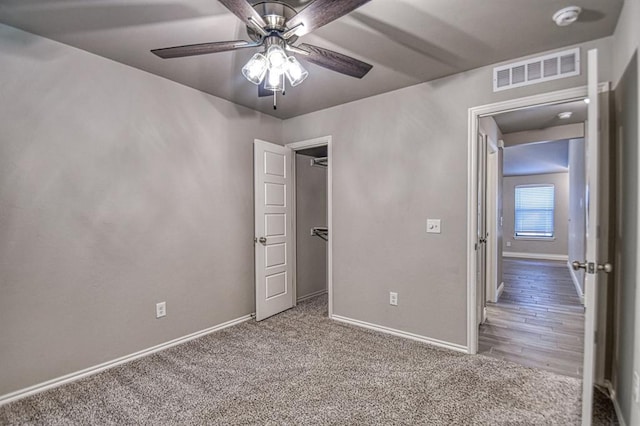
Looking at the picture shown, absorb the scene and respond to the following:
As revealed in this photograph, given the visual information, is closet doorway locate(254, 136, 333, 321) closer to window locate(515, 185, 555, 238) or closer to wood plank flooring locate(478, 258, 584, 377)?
wood plank flooring locate(478, 258, 584, 377)

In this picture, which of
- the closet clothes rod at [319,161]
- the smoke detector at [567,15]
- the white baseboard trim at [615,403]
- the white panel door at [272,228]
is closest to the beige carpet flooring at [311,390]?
the white baseboard trim at [615,403]

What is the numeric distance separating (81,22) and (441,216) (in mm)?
3004

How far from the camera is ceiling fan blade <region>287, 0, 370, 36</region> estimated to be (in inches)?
50.1

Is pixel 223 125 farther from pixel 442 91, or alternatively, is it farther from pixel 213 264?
pixel 442 91

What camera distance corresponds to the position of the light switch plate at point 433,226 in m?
2.85

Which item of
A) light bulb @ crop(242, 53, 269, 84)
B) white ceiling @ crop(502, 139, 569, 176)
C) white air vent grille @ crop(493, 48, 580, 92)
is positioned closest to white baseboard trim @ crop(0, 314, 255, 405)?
light bulb @ crop(242, 53, 269, 84)

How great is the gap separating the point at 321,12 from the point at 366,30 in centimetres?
83

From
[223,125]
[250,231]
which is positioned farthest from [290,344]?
[223,125]

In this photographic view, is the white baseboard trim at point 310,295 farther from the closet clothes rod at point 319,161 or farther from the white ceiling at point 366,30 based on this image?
the white ceiling at point 366,30

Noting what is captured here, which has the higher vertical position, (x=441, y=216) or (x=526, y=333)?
(x=441, y=216)

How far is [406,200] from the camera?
303cm

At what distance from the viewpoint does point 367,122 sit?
329 centimetres

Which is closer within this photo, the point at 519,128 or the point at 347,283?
the point at 347,283

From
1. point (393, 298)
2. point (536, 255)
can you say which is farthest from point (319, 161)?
point (536, 255)
